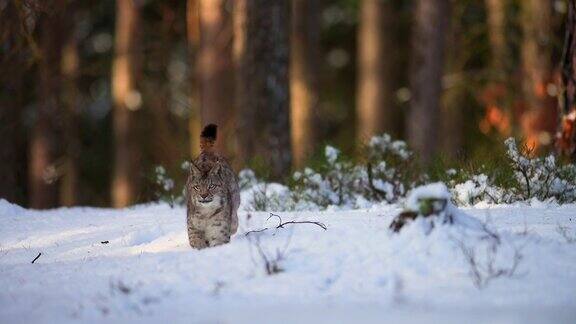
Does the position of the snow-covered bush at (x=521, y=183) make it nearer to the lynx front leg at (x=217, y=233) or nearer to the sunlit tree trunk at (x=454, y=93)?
the lynx front leg at (x=217, y=233)

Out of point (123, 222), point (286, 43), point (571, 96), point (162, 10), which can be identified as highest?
point (162, 10)

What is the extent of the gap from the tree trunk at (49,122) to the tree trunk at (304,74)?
5.56 m

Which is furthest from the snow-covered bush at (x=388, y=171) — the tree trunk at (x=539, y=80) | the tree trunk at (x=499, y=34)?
the tree trunk at (x=499, y=34)

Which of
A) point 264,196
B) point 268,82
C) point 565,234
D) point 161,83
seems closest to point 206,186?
point 565,234

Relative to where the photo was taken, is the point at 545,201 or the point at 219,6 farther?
the point at 219,6

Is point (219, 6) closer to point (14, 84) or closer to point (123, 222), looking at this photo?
point (14, 84)

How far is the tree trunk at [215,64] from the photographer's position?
15.1m

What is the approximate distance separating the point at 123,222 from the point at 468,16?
2011cm

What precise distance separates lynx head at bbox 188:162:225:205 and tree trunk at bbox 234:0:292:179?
18.5ft

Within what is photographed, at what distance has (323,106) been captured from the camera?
3172 cm

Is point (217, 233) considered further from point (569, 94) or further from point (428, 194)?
point (569, 94)

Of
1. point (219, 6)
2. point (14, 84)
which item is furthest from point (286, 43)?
point (14, 84)

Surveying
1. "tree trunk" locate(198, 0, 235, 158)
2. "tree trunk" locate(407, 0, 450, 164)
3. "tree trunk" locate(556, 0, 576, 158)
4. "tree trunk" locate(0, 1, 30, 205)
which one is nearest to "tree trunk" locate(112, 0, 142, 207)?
"tree trunk" locate(0, 1, 30, 205)

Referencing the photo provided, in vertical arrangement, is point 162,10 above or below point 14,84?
above
